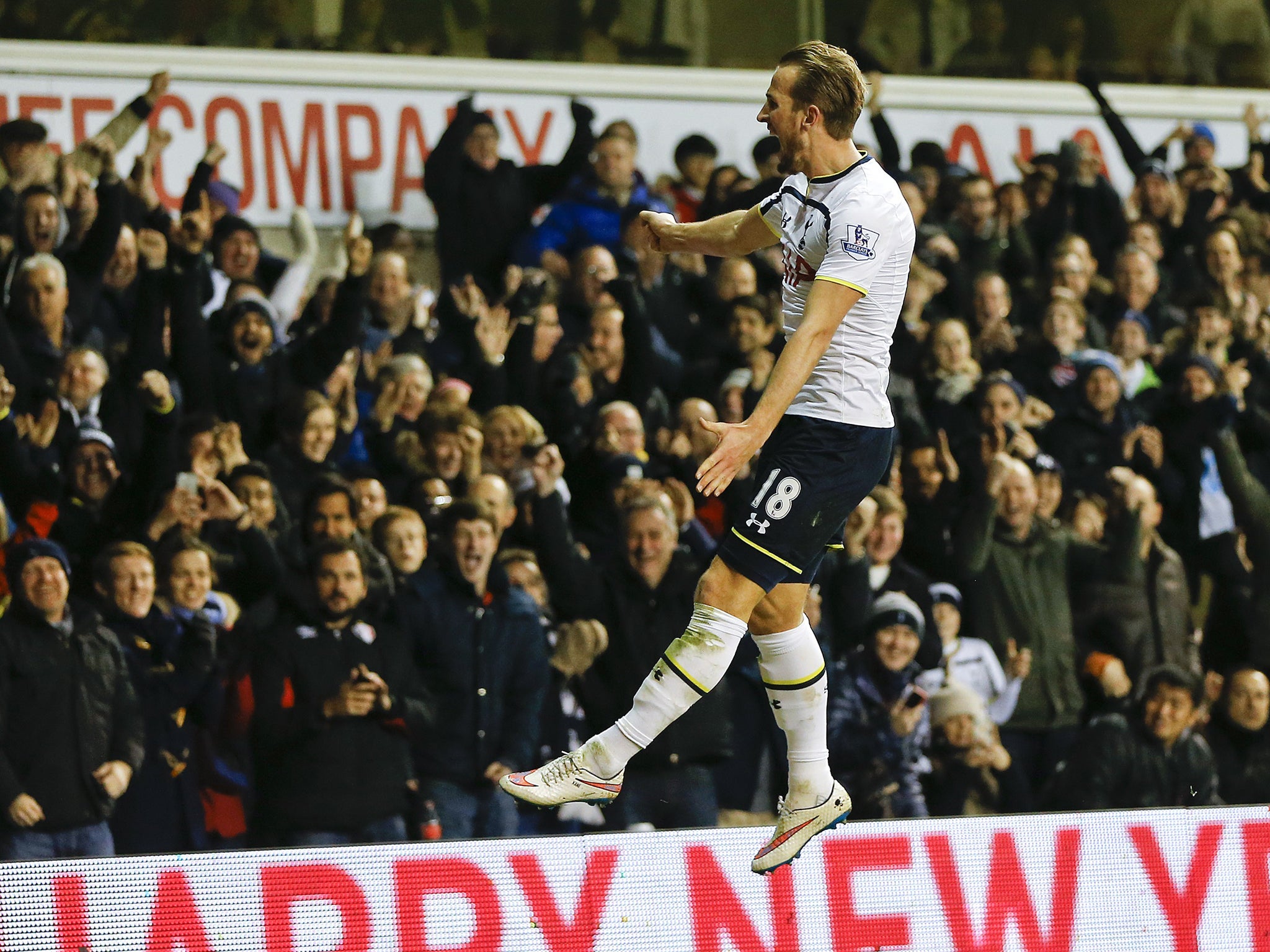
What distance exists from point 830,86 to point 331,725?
148 inches

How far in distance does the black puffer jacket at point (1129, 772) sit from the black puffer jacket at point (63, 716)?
435cm

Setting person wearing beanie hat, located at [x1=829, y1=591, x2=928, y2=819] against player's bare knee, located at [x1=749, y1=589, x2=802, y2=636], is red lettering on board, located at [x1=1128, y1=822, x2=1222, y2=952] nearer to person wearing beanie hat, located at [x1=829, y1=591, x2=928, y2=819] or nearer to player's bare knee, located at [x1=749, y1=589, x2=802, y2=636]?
player's bare knee, located at [x1=749, y1=589, x2=802, y2=636]

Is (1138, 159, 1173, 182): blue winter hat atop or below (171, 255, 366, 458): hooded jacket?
atop

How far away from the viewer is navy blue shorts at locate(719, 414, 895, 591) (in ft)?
16.8

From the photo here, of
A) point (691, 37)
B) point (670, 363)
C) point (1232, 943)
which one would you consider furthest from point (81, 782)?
point (691, 37)

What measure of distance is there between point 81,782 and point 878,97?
7842 mm

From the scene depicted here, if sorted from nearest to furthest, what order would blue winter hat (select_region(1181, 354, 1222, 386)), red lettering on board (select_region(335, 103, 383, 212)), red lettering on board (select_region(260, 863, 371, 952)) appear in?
red lettering on board (select_region(260, 863, 371, 952)), blue winter hat (select_region(1181, 354, 1222, 386)), red lettering on board (select_region(335, 103, 383, 212))

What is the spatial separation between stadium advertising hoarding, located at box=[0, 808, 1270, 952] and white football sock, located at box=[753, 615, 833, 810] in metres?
0.62

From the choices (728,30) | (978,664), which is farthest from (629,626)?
(728,30)

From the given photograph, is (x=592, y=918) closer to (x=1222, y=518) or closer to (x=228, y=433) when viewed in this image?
(x=228, y=433)

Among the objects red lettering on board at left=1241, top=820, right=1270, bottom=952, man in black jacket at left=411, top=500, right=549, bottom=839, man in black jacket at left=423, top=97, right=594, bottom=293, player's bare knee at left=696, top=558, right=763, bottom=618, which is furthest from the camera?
man in black jacket at left=423, top=97, right=594, bottom=293

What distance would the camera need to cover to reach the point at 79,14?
11.4 metres

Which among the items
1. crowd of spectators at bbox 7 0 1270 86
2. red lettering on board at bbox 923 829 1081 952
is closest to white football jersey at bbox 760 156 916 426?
red lettering on board at bbox 923 829 1081 952

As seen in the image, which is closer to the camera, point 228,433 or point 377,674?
point 377,674
